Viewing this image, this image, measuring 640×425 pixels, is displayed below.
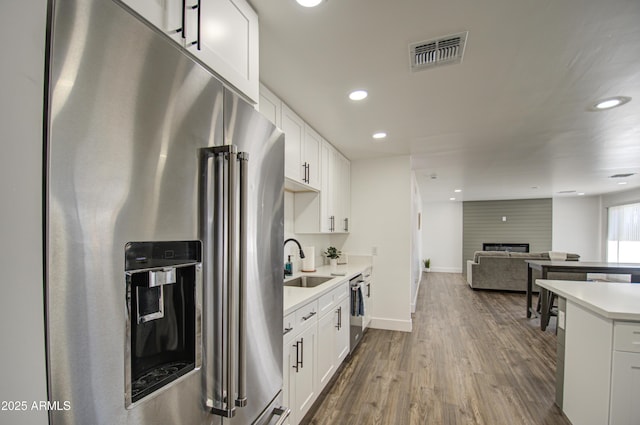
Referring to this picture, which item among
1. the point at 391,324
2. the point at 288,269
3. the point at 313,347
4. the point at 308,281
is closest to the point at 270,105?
the point at 288,269

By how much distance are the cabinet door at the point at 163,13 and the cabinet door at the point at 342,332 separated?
2397 millimetres

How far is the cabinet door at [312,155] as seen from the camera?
2896 millimetres

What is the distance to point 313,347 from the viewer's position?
2.16 m

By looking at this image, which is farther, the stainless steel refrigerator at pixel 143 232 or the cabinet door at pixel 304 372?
the cabinet door at pixel 304 372

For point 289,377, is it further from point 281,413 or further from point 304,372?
point 281,413

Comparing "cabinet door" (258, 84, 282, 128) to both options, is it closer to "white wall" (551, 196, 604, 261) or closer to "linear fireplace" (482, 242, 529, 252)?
"linear fireplace" (482, 242, 529, 252)

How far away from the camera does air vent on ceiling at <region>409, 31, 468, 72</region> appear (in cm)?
166

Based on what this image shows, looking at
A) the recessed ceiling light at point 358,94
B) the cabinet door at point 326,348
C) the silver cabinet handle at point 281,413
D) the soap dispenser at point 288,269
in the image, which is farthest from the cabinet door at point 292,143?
the silver cabinet handle at point 281,413

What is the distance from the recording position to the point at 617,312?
1630 millimetres

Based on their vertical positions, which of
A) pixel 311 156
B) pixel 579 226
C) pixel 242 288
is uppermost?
pixel 311 156

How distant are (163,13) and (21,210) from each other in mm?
742

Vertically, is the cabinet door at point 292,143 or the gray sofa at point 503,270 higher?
the cabinet door at point 292,143

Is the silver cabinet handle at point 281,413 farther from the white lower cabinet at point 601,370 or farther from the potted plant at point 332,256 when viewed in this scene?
the potted plant at point 332,256

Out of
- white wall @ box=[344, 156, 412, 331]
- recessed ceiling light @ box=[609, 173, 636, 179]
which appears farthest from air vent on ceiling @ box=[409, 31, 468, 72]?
recessed ceiling light @ box=[609, 173, 636, 179]
